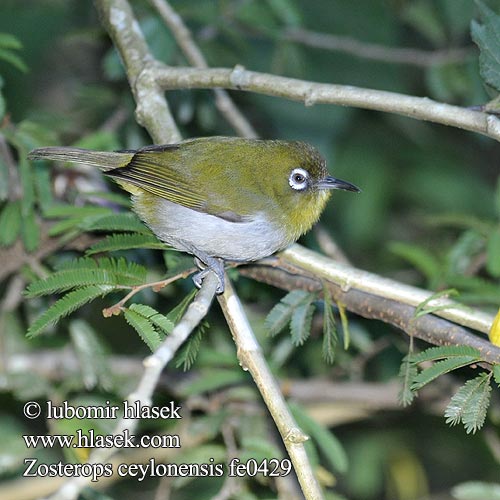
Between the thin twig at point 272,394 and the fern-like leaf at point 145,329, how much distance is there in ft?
1.09

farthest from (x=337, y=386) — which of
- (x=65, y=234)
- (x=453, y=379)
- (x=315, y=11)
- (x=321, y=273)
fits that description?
(x=315, y=11)

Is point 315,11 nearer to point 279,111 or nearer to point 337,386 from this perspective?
point 279,111

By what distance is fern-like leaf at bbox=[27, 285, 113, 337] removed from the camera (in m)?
3.18

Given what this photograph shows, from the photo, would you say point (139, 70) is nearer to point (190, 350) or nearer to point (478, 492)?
point (190, 350)

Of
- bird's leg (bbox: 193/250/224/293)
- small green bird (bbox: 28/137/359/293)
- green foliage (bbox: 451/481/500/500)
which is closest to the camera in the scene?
green foliage (bbox: 451/481/500/500)

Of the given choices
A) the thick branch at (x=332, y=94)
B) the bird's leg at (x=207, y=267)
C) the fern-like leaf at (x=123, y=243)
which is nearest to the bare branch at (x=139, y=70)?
the thick branch at (x=332, y=94)

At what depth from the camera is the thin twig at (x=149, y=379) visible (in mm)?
2248

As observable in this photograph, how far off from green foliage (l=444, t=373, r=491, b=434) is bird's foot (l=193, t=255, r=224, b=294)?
1.11m

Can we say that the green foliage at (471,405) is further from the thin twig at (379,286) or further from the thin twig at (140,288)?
the thin twig at (140,288)

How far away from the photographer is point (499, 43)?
11.6ft

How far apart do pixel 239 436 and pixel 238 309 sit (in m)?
1.64

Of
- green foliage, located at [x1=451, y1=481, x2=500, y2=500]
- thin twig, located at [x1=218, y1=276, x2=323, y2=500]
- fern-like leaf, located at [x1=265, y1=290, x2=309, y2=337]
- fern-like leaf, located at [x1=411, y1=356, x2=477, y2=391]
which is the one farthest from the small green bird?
green foliage, located at [x1=451, y1=481, x2=500, y2=500]

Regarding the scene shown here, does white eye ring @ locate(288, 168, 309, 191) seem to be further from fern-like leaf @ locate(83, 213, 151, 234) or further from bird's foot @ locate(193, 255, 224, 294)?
fern-like leaf @ locate(83, 213, 151, 234)

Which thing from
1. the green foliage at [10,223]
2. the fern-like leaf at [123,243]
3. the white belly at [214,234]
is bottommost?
the fern-like leaf at [123,243]
